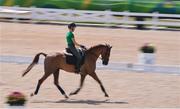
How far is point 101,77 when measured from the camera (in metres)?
18.5

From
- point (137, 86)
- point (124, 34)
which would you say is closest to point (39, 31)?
point (124, 34)

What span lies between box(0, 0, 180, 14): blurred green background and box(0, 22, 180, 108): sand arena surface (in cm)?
623

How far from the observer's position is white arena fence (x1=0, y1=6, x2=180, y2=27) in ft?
116

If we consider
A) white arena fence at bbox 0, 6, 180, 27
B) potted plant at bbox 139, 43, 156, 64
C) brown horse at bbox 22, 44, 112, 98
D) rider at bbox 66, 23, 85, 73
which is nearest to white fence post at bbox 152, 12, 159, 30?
white arena fence at bbox 0, 6, 180, 27

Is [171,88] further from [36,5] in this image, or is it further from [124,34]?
[36,5]

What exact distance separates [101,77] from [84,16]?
1878 cm

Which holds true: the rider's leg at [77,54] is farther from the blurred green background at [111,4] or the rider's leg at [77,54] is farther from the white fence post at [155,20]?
the blurred green background at [111,4]

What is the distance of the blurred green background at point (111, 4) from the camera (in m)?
38.2

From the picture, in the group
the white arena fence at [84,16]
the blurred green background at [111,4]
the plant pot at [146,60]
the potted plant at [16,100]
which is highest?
the blurred green background at [111,4]

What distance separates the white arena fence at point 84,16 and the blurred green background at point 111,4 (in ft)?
3.65

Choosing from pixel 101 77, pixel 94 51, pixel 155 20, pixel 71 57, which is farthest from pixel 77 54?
pixel 155 20

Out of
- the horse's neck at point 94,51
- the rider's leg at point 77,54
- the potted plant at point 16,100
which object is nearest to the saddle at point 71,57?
the rider's leg at point 77,54

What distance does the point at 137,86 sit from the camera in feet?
55.6

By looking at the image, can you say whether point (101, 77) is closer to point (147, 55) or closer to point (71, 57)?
A: point (147, 55)
